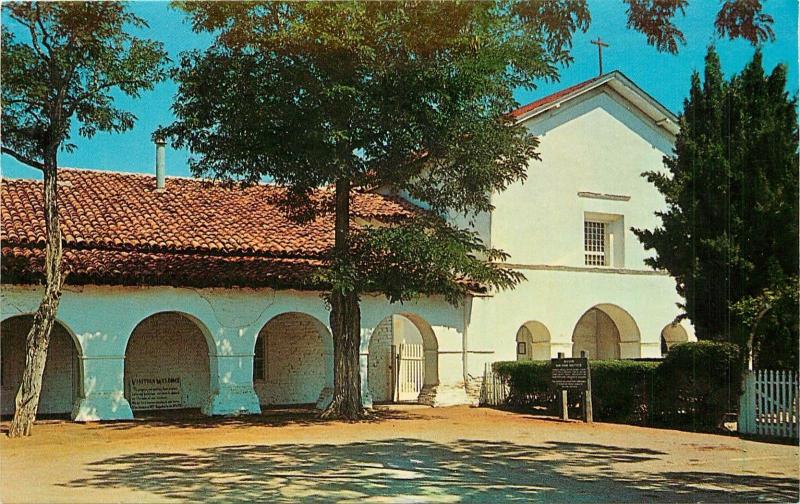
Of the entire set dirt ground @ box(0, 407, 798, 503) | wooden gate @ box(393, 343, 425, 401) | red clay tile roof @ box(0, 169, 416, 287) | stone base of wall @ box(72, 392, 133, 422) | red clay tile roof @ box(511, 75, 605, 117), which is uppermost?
red clay tile roof @ box(511, 75, 605, 117)

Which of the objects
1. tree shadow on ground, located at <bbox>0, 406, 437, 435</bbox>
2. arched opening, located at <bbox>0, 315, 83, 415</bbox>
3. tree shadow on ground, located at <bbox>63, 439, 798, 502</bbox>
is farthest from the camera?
arched opening, located at <bbox>0, 315, 83, 415</bbox>

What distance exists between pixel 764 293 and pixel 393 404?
1032 centimetres

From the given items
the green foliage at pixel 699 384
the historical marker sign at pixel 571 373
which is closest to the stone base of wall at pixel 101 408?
the historical marker sign at pixel 571 373

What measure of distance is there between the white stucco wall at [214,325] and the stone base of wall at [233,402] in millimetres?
21

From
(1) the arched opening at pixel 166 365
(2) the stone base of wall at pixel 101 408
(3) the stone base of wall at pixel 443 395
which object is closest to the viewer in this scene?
(2) the stone base of wall at pixel 101 408

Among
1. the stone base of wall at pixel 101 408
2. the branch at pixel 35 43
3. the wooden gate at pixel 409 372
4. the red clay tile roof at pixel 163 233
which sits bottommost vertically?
the stone base of wall at pixel 101 408

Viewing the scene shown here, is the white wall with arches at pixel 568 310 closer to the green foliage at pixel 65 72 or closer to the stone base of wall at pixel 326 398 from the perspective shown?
the stone base of wall at pixel 326 398

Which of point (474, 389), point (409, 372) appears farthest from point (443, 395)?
point (409, 372)

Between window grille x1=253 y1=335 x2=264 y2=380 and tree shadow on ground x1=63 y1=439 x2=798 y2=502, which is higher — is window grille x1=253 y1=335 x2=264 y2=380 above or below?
above

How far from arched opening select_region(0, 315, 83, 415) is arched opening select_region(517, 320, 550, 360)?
11050 mm

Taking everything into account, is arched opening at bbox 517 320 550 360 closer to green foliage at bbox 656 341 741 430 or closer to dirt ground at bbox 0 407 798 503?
dirt ground at bbox 0 407 798 503

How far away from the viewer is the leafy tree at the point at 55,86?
47.0 ft

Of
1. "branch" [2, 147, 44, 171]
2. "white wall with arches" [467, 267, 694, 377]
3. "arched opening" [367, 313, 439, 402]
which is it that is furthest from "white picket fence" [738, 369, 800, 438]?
"branch" [2, 147, 44, 171]

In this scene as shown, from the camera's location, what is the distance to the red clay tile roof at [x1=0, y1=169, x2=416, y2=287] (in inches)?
726
